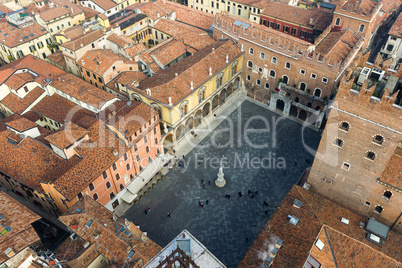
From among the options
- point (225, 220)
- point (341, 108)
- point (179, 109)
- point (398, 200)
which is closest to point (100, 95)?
point (179, 109)

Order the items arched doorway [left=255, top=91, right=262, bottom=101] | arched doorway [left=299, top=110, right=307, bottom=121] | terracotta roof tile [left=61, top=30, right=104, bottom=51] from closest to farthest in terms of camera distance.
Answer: arched doorway [left=299, top=110, right=307, bottom=121] < terracotta roof tile [left=61, top=30, right=104, bottom=51] < arched doorway [left=255, top=91, right=262, bottom=101]

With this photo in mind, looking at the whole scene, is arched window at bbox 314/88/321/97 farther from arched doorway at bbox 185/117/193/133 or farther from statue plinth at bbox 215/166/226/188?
statue plinth at bbox 215/166/226/188

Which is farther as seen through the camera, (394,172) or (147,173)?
(147,173)

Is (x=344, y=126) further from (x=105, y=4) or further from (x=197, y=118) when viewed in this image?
(x=105, y=4)

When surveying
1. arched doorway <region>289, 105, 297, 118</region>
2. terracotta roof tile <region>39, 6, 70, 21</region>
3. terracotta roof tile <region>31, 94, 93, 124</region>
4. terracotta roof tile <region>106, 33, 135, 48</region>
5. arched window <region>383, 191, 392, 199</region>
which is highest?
terracotta roof tile <region>39, 6, 70, 21</region>

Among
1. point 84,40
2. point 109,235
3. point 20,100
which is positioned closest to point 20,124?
point 20,100

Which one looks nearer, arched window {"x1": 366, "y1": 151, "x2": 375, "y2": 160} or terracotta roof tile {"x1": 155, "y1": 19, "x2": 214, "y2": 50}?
arched window {"x1": 366, "y1": 151, "x2": 375, "y2": 160}

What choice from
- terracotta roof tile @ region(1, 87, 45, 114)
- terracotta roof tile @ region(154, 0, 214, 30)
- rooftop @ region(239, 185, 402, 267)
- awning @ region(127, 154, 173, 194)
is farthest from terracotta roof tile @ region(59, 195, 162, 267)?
terracotta roof tile @ region(154, 0, 214, 30)
